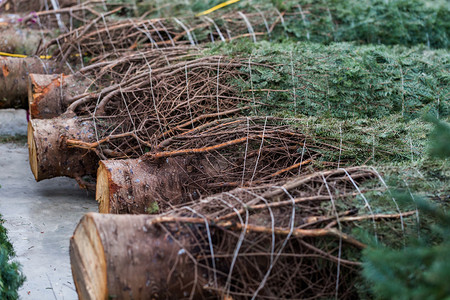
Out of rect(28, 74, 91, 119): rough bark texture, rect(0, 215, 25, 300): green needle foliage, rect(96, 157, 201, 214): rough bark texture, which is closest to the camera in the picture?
rect(0, 215, 25, 300): green needle foliage

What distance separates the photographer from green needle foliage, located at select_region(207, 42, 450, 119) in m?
5.00

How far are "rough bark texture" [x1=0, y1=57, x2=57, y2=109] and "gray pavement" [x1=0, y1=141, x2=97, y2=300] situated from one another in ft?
2.44

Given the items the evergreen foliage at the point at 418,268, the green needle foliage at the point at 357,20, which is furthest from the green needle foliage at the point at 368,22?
the evergreen foliage at the point at 418,268

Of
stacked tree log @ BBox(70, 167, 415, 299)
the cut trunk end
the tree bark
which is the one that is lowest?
the cut trunk end

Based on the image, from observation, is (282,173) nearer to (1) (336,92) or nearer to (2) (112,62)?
(1) (336,92)

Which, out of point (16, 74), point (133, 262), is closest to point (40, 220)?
point (133, 262)

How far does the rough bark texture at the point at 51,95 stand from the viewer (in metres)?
5.73

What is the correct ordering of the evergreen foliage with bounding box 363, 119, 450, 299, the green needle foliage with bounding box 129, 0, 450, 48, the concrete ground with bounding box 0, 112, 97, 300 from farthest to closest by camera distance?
1. the green needle foliage with bounding box 129, 0, 450, 48
2. the concrete ground with bounding box 0, 112, 97, 300
3. the evergreen foliage with bounding box 363, 119, 450, 299

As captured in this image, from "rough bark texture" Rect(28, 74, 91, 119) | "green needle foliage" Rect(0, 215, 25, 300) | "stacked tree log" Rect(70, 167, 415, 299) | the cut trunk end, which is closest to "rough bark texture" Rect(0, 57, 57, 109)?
"rough bark texture" Rect(28, 74, 91, 119)

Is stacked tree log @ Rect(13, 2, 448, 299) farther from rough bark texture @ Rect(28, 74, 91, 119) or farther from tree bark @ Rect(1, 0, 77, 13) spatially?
tree bark @ Rect(1, 0, 77, 13)

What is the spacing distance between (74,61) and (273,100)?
3.33 metres

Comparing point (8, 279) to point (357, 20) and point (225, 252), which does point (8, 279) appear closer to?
point (225, 252)

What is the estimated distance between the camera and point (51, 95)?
5.75 m

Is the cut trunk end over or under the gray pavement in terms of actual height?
over
